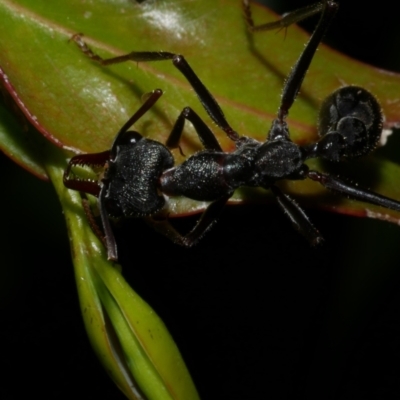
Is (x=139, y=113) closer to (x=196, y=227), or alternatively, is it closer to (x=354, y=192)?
(x=196, y=227)

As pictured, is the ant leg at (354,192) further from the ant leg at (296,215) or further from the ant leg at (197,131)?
the ant leg at (197,131)

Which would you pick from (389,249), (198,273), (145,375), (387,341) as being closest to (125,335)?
(145,375)

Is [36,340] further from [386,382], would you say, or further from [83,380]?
[386,382]

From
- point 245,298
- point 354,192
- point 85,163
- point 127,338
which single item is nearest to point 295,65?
point 354,192

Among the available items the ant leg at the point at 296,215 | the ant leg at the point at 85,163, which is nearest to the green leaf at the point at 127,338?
the ant leg at the point at 85,163

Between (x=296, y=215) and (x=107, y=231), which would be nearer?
(x=107, y=231)

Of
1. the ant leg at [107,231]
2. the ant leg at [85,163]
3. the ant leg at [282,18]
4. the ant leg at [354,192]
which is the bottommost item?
the ant leg at [107,231]

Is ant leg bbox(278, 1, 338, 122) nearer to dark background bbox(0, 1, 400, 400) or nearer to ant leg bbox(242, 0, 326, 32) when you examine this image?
ant leg bbox(242, 0, 326, 32)

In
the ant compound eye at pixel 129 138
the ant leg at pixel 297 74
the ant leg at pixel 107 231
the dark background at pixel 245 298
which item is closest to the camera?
the ant leg at pixel 107 231
